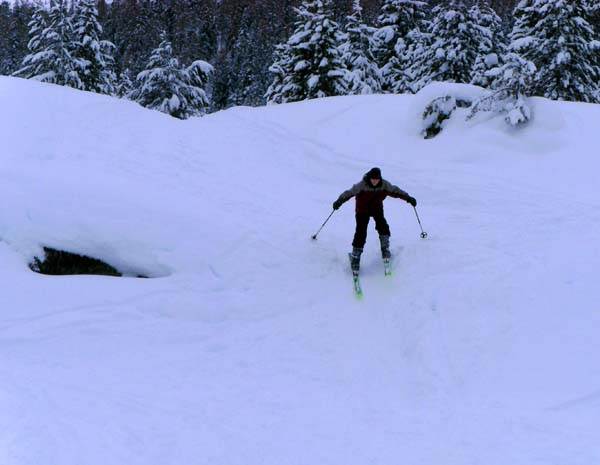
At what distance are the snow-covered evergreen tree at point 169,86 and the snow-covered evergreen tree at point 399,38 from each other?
31.6ft

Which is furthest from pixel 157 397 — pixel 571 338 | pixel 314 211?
pixel 314 211

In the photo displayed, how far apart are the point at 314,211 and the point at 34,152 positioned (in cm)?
714

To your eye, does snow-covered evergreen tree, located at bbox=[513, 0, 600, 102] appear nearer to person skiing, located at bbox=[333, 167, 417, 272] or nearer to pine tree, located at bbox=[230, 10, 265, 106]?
person skiing, located at bbox=[333, 167, 417, 272]

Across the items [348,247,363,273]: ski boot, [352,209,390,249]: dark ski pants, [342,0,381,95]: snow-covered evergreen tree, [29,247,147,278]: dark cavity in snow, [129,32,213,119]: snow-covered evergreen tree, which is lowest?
[29,247,147,278]: dark cavity in snow

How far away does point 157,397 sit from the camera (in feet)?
19.0

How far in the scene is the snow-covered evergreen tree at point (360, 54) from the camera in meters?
24.2

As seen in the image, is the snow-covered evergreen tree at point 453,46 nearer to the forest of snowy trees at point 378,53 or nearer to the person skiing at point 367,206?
the forest of snowy trees at point 378,53

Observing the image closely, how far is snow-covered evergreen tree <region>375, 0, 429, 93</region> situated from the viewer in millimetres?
25469

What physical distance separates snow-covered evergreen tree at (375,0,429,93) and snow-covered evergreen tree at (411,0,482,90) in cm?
179

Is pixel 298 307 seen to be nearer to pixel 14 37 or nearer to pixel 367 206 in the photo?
pixel 367 206

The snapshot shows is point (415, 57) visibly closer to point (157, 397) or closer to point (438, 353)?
point (438, 353)

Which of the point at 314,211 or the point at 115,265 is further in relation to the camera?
the point at 314,211

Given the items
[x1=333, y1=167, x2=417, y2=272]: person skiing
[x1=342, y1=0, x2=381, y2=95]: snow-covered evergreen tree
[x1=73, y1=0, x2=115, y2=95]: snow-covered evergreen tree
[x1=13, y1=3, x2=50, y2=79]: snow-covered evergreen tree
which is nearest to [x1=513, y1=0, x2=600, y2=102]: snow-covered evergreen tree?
[x1=342, y1=0, x2=381, y2=95]: snow-covered evergreen tree

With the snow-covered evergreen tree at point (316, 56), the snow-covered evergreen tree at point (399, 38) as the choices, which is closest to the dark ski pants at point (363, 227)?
the snow-covered evergreen tree at point (316, 56)
